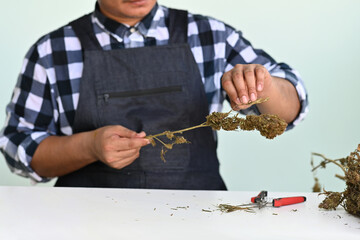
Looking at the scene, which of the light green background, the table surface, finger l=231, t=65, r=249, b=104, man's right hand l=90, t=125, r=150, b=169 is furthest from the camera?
the light green background

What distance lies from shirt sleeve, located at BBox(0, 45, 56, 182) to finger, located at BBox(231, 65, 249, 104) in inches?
25.2

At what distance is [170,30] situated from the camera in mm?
1655

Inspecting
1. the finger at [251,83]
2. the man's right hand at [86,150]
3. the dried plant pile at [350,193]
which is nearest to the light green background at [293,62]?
the man's right hand at [86,150]

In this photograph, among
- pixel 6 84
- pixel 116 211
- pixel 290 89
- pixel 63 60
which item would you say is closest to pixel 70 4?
pixel 6 84

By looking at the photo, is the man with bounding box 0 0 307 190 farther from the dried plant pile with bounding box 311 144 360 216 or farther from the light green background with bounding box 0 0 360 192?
the light green background with bounding box 0 0 360 192

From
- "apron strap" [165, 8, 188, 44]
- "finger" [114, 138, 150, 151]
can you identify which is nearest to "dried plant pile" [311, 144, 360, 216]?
"finger" [114, 138, 150, 151]

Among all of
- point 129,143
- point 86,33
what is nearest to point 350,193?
point 129,143

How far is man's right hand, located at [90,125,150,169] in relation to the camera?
4.32 feet

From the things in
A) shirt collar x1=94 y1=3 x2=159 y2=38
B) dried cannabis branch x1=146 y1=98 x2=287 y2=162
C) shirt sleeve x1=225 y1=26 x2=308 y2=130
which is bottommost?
dried cannabis branch x1=146 y1=98 x2=287 y2=162

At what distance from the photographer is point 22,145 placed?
1.57 meters

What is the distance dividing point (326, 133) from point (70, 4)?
1214mm

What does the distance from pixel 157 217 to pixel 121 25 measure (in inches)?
30.4

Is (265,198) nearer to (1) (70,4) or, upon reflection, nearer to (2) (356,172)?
(2) (356,172)

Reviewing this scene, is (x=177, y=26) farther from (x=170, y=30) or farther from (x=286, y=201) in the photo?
(x=286, y=201)
